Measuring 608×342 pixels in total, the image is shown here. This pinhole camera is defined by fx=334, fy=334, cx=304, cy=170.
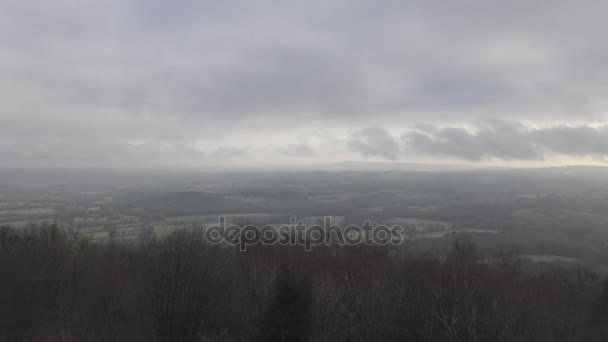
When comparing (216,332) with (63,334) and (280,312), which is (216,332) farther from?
(63,334)

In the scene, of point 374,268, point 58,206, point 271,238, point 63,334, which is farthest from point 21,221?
point 374,268

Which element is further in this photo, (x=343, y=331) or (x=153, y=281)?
(x=343, y=331)

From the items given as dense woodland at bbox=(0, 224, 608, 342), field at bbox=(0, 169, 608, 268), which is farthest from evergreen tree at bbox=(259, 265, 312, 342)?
field at bbox=(0, 169, 608, 268)

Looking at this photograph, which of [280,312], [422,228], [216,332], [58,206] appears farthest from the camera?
[58,206]

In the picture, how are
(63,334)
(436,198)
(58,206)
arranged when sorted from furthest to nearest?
(436,198) → (58,206) → (63,334)

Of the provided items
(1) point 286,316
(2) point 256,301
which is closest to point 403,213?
(2) point 256,301

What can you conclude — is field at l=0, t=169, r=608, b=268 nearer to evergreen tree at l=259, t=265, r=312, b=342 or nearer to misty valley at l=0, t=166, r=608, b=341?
misty valley at l=0, t=166, r=608, b=341

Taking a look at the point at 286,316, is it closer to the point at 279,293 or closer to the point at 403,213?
the point at 279,293

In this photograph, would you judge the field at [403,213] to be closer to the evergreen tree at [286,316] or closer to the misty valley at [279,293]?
the misty valley at [279,293]
